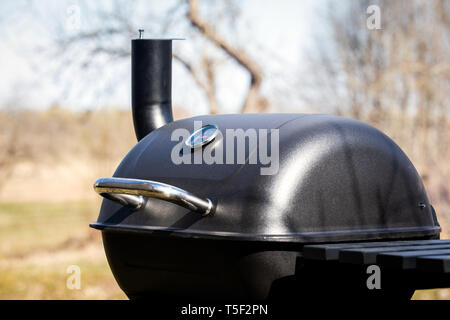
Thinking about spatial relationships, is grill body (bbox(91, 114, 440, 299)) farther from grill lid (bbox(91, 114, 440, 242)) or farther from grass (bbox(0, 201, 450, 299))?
grass (bbox(0, 201, 450, 299))

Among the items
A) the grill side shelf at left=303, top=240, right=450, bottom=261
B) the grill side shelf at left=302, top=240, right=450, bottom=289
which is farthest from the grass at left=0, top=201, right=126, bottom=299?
the grill side shelf at left=303, top=240, right=450, bottom=261

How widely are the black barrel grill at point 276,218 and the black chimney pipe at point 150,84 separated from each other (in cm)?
45

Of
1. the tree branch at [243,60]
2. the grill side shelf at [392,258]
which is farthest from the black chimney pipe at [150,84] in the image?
the tree branch at [243,60]

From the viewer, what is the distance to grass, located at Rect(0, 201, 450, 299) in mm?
7848

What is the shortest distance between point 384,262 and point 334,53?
14343 mm

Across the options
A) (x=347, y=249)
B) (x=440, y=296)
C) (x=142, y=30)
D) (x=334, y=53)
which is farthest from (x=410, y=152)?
(x=347, y=249)

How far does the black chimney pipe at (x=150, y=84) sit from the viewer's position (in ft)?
12.5

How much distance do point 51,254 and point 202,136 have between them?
1061 centimetres

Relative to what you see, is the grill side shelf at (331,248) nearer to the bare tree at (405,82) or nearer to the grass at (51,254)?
the grass at (51,254)

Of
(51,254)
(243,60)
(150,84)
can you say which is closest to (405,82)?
(243,60)

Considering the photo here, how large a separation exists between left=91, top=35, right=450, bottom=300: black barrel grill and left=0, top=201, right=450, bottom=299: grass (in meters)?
4.08

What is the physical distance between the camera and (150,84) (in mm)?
3816

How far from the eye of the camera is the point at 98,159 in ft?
45.1
